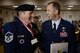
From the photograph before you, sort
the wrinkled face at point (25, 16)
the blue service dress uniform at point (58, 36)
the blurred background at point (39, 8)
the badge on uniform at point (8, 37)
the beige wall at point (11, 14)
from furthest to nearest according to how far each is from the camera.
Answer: the beige wall at point (11, 14) < the blurred background at point (39, 8) < the blue service dress uniform at point (58, 36) < the wrinkled face at point (25, 16) < the badge on uniform at point (8, 37)

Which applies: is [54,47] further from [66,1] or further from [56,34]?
[66,1]

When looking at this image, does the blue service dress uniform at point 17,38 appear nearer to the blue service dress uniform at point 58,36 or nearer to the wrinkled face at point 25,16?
the wrinkled face at point 25,16

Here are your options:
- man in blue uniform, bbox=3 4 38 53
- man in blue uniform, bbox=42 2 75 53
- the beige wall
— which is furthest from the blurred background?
man in blue uniform, bbox=3 4 38 53

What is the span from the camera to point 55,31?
3475mm

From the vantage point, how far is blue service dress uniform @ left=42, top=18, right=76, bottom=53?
11.3ft

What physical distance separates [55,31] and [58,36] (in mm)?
99

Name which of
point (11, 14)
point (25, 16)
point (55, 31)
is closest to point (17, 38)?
point (25, 16)

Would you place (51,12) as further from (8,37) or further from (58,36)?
(8,37)

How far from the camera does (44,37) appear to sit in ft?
11.5

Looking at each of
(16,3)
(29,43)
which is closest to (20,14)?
(29,43)

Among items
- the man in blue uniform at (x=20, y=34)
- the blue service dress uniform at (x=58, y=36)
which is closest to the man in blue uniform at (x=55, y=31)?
the blue service dress uniform at (x=58, y=36)

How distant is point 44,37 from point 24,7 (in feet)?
2.18

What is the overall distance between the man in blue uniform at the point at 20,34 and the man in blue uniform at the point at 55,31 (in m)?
0.37

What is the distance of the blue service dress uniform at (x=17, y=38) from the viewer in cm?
289
